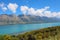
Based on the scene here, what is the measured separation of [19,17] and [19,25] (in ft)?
0.99

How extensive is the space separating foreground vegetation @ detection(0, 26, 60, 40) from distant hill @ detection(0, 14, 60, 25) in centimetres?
36

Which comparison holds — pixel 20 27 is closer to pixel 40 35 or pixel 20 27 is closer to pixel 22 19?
pixel 22 19

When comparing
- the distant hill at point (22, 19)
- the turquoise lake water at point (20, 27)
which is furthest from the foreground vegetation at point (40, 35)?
the distant hill at point (22, 19)

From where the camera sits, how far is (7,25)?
5.95 metres

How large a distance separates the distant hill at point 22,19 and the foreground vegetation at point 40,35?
36 centimetres

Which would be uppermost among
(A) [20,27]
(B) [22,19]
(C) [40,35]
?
(B) [22,19]

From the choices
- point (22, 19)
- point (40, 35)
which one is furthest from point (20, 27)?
point (40, 35)

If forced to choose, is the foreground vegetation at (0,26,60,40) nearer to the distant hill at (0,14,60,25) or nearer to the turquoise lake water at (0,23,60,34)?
the turquoise lake water at (0,23,60,34)

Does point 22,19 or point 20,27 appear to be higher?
point 22,19

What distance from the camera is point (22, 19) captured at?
20.7ft

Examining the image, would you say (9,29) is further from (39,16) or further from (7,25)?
(39,16)

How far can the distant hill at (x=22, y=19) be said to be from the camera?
6.12 meters

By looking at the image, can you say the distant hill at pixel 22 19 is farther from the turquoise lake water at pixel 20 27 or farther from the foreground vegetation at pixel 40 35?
the foreground vegetation at pixel 40 35

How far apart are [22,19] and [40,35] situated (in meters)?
0.94
